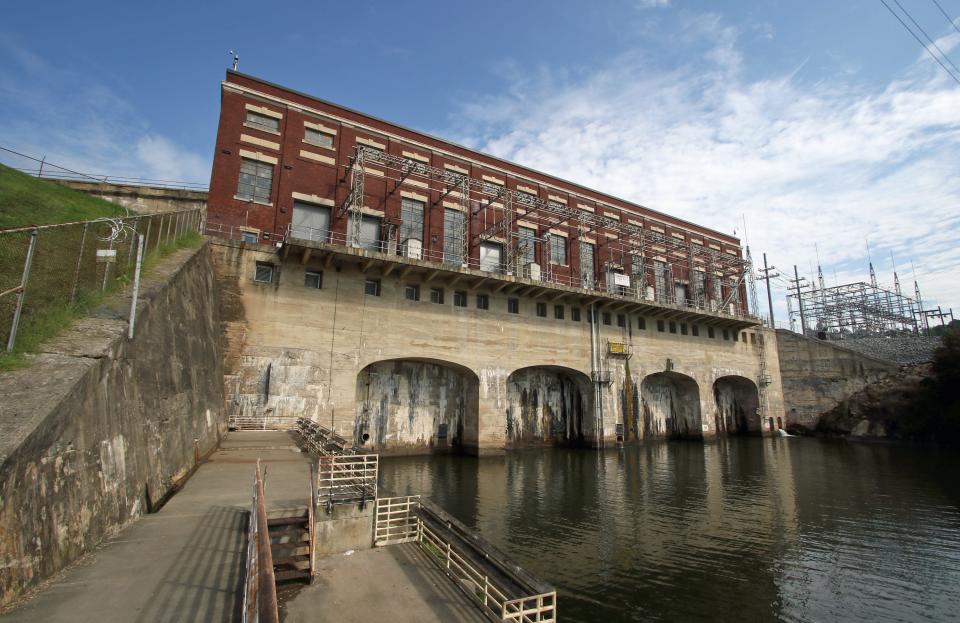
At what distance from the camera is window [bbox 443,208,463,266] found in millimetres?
30266

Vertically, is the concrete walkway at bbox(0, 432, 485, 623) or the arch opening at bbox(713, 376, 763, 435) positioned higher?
the arch opening at bbox(713, 376, 763, 435)

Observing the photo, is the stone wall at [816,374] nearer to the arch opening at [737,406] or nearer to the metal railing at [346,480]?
the arch opening at [737,406]

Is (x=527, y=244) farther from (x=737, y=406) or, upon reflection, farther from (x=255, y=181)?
(x=737, y=406)

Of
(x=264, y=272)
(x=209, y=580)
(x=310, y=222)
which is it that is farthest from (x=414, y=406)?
(x=209, y=580)

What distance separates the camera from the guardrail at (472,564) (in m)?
6.06

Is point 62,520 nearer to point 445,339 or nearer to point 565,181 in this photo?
point 445,339

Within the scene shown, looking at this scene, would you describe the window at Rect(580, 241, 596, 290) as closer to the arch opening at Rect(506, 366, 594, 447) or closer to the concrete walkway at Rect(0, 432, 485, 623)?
the arch opening at Rect(506, 366, 594, 447)

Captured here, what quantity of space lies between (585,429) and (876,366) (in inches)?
1210

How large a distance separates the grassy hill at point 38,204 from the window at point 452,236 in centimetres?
1702

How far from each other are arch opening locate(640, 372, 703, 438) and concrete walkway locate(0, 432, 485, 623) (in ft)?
103

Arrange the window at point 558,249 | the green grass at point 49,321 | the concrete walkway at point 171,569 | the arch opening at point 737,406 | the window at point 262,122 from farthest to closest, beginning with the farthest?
1. the arch opening at point 737,406
2. the window at point 558,249
3. the window at point 262,122
4. the green grass at point 49,321
5. the concrete walkway at point 171,569

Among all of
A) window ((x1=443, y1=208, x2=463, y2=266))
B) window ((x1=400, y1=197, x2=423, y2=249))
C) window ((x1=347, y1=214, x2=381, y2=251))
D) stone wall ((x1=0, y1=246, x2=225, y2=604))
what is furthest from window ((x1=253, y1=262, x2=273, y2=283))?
window ((x1=443, y1=208, x2=463, y2=266))

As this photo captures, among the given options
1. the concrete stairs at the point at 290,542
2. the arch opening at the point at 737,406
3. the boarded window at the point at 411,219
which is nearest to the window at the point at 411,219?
the boarded window at the point at 411,219

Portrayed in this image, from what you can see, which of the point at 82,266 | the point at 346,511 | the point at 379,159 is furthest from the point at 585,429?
the point at 82,266
